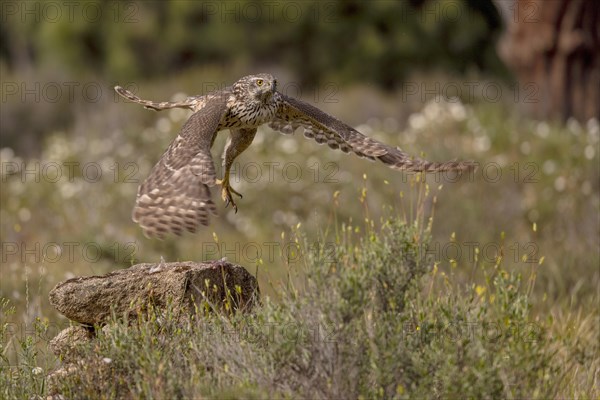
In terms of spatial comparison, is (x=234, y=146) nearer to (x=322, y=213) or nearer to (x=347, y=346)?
(x=347, y=346)

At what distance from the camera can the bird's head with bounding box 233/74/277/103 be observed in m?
7.08

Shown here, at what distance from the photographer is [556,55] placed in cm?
1692

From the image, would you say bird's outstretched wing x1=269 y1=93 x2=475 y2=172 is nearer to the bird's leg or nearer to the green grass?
the bird's leg

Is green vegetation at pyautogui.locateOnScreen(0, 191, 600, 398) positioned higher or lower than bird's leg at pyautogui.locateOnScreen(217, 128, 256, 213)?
lower

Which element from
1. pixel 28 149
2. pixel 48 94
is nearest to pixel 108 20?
pixel 48 94

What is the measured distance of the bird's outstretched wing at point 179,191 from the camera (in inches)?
210

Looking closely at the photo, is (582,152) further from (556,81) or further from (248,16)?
(248,16)

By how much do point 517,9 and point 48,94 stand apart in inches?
351

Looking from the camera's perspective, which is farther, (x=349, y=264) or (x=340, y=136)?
(x=340, y=136)

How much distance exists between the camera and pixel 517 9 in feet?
55.8

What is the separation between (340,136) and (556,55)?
34.2 ft

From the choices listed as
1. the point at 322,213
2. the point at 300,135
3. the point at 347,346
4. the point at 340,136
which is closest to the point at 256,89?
the point at 340,136

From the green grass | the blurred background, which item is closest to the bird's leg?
the blurred background

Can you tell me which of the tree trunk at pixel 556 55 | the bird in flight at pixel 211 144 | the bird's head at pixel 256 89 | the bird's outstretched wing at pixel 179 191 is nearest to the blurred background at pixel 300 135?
the tree trunk at pixel 556 55
